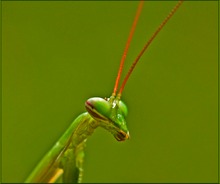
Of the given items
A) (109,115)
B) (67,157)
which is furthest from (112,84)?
(109,115)

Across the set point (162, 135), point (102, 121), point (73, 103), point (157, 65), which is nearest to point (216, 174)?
point (162, 135)

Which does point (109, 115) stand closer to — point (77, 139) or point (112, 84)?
point (77, 139)

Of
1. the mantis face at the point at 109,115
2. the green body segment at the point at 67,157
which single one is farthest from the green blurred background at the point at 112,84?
the mantis face at the point at 109,115

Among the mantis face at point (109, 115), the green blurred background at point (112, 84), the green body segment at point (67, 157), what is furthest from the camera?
the green blurred background at point (112, 84)

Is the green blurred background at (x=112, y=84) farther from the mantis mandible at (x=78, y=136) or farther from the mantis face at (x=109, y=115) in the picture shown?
the mantis face at (x=109, y=115)

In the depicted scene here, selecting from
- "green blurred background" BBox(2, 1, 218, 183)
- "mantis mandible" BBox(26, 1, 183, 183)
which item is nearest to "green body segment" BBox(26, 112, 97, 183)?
"mantis mandible" BBox(26, 1, 183, 183)

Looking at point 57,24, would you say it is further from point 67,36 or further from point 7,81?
point 7,81

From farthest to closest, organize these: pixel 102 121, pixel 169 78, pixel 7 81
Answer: pixel 169 78, pixel 7 81, pixel 102 121
